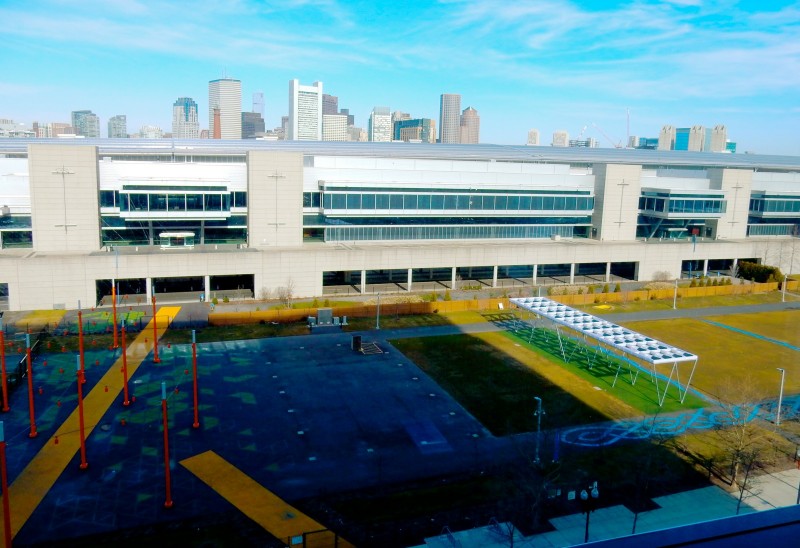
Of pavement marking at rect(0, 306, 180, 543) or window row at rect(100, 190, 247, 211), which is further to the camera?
window row at rect(100, 190, 247, 211)

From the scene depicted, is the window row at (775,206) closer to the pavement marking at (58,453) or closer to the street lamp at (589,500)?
the street lamp at (589,500)

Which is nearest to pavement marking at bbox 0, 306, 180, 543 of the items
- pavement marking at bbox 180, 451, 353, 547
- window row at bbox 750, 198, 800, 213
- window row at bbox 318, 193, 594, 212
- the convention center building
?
pavement marking at bbox 180, 451, 353, 547

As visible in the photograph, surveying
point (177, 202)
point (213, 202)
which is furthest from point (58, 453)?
point (213, 202)

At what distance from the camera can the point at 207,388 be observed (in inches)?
1405

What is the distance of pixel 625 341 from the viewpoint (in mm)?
39188

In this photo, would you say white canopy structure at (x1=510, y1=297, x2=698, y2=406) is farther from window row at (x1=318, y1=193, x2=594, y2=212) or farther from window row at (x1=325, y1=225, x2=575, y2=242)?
window row at (x1=318, y1=193, x2=594, y2=212)

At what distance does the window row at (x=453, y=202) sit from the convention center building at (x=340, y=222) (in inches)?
5.6

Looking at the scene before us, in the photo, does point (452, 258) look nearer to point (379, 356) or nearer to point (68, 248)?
point (379, 356)

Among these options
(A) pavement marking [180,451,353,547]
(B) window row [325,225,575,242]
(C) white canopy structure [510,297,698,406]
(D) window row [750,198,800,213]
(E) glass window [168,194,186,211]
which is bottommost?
(A) pavement marking [180,451,353,547]

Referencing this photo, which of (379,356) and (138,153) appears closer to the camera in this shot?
(379,356)

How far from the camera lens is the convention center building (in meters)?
55.0

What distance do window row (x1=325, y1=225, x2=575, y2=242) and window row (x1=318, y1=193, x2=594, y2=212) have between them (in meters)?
2.12

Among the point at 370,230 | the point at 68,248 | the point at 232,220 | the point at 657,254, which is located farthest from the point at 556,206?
the point at 68,248

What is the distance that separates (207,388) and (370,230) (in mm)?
Answer: 32573
